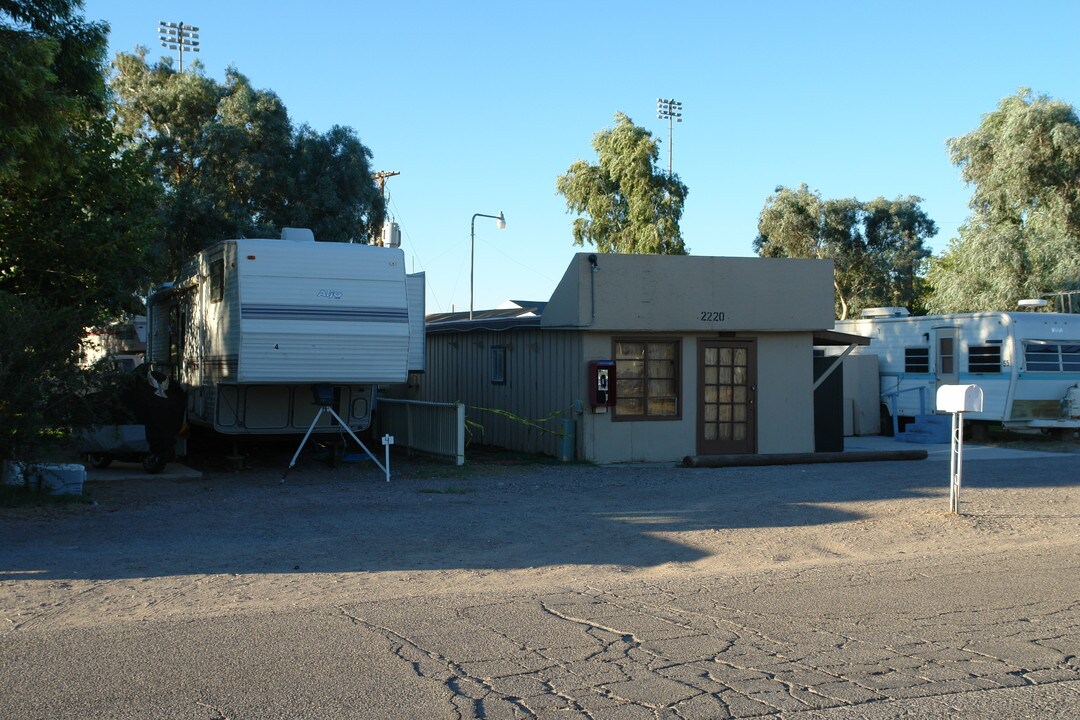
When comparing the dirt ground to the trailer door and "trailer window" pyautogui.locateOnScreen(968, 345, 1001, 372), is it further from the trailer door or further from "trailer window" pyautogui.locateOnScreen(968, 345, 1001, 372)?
the trailer door

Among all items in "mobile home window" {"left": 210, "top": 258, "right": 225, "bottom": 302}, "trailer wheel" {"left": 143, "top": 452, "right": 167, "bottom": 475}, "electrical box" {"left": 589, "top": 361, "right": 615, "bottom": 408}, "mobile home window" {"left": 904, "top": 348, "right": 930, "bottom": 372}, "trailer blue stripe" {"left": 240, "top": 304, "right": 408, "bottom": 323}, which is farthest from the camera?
"mobile home window" {"left": 904, "top": 348, "right": 930, "bottom": 372}

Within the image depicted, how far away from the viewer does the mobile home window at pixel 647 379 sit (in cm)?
1722

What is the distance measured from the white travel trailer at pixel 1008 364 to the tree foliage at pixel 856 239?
958 inches

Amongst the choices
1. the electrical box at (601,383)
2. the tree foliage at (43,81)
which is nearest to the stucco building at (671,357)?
the electrical box at (601,383)

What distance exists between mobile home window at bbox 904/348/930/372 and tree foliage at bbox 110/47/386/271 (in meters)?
15.5

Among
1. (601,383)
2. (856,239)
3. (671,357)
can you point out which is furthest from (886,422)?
(856,239)

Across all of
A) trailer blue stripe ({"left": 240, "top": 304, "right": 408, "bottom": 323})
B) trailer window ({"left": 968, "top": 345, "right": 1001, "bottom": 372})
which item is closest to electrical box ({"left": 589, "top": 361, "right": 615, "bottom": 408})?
trailer blue stripe ({"left": 240, "top": 304, "right": 408, "bottom": 323})

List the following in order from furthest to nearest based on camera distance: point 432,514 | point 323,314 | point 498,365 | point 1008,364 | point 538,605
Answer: point 1008,364 → point 498,365 → point 323,314 → point 432,514 → point 538,605

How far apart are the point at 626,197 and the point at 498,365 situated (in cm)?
2313

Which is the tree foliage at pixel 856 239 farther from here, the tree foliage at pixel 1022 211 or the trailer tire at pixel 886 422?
the trailer tire at pixel 886 422

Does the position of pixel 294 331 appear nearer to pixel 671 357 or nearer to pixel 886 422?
pixel 671 357

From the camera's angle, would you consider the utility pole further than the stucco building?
Yes

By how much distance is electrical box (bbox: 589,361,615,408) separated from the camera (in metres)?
16.7

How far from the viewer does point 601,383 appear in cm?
1675
